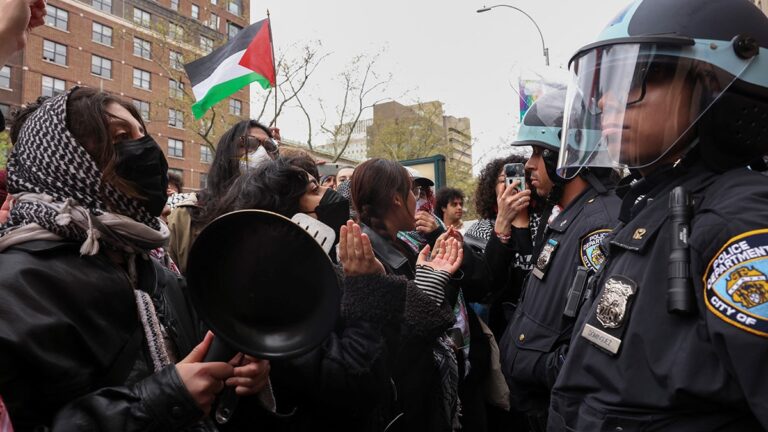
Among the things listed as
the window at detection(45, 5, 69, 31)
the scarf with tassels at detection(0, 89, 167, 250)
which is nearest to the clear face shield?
the scarf with tassels at detection(0, 89, 167, 250)

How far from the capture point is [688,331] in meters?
1.21

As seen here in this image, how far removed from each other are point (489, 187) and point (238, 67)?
2944 millimetres

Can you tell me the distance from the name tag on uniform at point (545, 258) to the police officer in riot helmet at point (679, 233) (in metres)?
0.81

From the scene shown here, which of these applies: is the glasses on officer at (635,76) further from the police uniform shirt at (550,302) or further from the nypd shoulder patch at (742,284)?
the police uniform shirt at (550,302)

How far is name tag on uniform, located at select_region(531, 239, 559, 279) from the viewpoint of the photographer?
254cm

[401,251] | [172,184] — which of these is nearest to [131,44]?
[172,184]

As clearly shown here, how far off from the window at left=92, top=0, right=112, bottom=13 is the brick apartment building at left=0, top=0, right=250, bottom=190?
0.21ft

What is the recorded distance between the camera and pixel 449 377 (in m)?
2.45

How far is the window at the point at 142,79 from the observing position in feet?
120

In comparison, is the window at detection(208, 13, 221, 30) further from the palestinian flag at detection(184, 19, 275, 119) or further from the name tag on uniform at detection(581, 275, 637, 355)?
the name tag on uniform at detection(581, 275, 637, 355)

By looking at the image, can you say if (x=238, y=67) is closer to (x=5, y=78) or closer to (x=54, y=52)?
(x=5, y=78)

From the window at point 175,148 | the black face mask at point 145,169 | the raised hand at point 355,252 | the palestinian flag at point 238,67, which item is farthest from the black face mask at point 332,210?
the window at point 175,148

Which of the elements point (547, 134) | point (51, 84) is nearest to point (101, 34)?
point (51, 84)

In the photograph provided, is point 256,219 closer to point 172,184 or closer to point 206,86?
point 206,86
